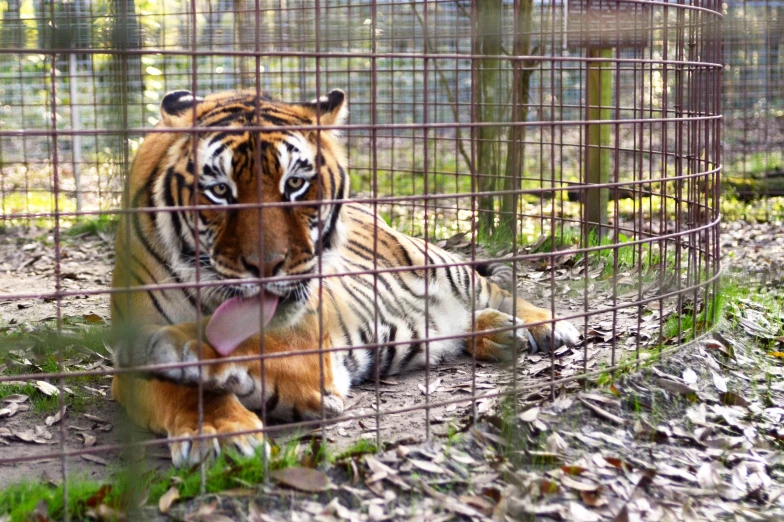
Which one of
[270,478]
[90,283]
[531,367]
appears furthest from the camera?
[90,283]

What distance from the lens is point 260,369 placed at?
101 inches

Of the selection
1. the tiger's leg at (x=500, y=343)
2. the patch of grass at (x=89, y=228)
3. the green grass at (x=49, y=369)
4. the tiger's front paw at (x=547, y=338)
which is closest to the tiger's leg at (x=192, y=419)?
the green grass at (x=49, y=369)

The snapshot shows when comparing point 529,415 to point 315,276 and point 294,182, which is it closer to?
point 315,276

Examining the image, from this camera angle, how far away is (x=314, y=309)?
291 cm

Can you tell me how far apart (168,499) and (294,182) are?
3.31ft

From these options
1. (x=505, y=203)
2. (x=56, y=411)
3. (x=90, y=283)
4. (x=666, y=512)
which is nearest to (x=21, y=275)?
(x=90, y=283)

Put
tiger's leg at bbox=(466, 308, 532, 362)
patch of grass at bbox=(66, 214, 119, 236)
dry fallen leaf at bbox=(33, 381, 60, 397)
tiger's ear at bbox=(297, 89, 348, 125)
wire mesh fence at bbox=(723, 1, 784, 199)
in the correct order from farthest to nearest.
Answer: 1. wire mesh fence at bbox=(723, 1, 784, 199)
2. patch of grass at bbox=(66, 214, 119, 236)
3. tiger's leg at bbox=(466, 308, 532, 362)
4. dry fallen leaf at bbox=(33, 381, 60, 397)
5. tiger's ear at bbox=(297, 89, 348, 125)

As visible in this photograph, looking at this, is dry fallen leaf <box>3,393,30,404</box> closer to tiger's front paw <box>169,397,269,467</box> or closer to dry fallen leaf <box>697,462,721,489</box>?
tiger's front paw <box>169,397,269,467</box>

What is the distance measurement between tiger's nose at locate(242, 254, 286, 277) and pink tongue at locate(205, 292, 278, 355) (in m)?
0.07

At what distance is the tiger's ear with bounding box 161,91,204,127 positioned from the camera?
2.85 m

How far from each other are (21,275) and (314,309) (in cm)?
308

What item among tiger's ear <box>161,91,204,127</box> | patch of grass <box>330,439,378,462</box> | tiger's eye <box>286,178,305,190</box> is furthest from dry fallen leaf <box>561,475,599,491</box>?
tiger's ear <box>161,91,204,127</box>

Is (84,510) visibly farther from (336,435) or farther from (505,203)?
(505,203)

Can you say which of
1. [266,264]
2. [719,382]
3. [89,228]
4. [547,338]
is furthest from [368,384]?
[89,228]
